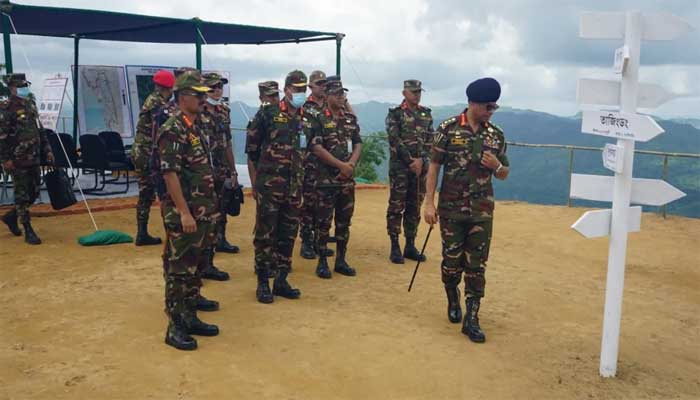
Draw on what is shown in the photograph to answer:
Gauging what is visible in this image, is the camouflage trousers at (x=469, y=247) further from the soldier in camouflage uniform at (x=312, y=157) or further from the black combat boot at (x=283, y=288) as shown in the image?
the soldier in camouflage uniform at (x=312, y=157)

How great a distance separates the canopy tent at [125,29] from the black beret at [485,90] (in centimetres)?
563

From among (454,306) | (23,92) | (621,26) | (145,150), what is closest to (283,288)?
(454,306)

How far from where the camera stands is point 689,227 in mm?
9508

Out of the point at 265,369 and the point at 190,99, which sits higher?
the point at 190,99

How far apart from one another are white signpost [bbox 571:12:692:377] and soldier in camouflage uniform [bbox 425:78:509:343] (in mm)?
682

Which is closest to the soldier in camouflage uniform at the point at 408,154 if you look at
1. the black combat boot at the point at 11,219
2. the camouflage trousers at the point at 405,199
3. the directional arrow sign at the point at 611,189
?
the camouflage trousers at the point at 405,199

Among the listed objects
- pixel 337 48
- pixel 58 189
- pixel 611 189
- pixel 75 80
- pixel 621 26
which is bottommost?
pixel 58 189

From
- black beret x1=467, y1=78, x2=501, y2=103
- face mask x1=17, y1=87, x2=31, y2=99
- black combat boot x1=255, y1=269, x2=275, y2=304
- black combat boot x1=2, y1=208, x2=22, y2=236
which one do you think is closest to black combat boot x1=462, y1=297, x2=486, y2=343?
black beret x1=467, y1=78, x2=501, y2=103

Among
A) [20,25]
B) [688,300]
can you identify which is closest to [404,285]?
[688,300]

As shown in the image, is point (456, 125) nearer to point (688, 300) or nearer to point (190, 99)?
point (190, 99)

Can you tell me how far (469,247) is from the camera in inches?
173

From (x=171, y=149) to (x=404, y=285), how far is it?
2915mm

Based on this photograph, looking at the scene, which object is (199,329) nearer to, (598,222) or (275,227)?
(275,227)

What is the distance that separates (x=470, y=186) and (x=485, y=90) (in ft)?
2.27
